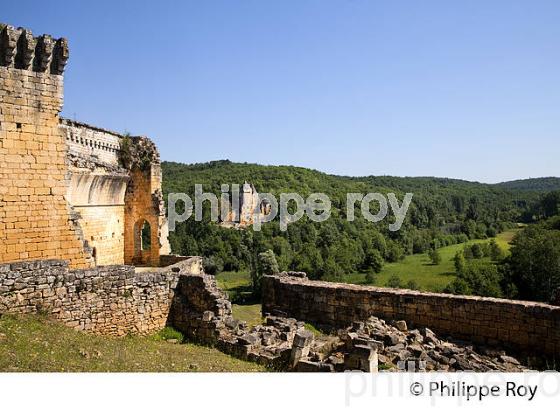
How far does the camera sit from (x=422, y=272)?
57094 mm

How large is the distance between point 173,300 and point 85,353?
378cm

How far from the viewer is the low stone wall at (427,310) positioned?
941 centimetres

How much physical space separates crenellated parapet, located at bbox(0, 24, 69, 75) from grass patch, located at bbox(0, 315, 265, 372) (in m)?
6.25

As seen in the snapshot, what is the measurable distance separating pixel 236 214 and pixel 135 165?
42168 millimetres

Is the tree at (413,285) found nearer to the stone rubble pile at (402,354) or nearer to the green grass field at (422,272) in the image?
the green grass field at (422,272)

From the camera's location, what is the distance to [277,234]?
65.0 m

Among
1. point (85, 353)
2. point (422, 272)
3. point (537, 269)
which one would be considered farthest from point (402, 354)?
point (422, 272)

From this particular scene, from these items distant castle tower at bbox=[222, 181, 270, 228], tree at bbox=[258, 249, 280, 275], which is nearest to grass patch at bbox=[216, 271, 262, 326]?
tree at bbox=[258, 249, 280, 275]

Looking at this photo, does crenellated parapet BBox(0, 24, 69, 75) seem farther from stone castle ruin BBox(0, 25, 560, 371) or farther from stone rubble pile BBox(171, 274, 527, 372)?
stone rubble pile BBox(171, 274, 527, 372)

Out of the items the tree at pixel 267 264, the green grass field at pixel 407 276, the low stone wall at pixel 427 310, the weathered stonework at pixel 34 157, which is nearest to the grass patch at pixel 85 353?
the low stone wall at pixel 427 310

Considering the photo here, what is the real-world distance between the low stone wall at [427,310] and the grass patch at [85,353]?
3.04 m

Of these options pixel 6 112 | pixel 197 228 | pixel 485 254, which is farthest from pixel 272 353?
pixel 485 254
